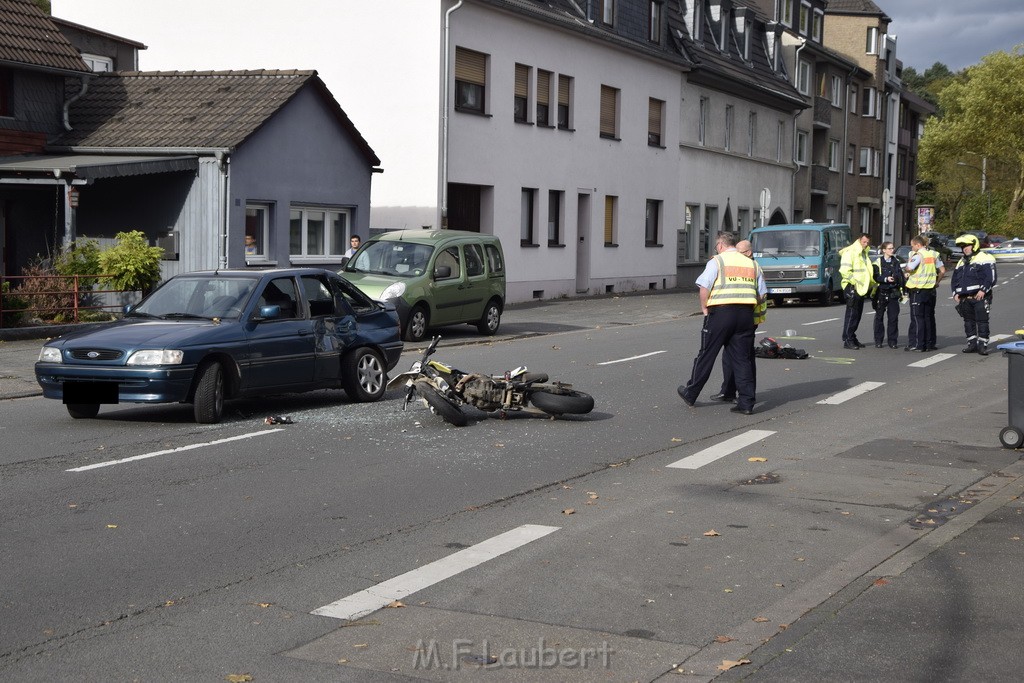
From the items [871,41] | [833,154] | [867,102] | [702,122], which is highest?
[871,41]

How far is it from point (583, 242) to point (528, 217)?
10.9 ft

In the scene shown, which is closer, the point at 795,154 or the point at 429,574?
the point at 429,574

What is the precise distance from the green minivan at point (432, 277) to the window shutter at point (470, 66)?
8.43 meters

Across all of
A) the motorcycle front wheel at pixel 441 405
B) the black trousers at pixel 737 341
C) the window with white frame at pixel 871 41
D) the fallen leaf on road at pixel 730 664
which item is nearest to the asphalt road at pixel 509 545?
the fallen leaf on road at pixel 730 664

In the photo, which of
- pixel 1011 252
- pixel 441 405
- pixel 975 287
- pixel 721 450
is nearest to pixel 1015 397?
pixel 721 450

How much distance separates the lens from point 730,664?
5168mm

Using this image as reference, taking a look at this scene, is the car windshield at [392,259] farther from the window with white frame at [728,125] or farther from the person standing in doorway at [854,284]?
the window with white frame at [728,125]

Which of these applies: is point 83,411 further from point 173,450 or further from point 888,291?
point 888,291

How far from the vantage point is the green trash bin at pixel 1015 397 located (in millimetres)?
10672

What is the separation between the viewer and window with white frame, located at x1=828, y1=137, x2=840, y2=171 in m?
A: 61.9

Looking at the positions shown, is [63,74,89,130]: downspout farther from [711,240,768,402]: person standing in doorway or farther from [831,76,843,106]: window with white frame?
[831,76,843,106]: window with white frame

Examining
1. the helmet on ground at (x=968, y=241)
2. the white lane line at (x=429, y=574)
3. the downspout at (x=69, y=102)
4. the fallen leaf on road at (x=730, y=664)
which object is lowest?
the white lane line at (x=429, y=574)

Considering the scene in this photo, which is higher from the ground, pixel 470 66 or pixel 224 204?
pixel 470 66

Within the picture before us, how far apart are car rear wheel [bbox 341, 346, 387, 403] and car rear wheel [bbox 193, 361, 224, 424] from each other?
73.0 inches
